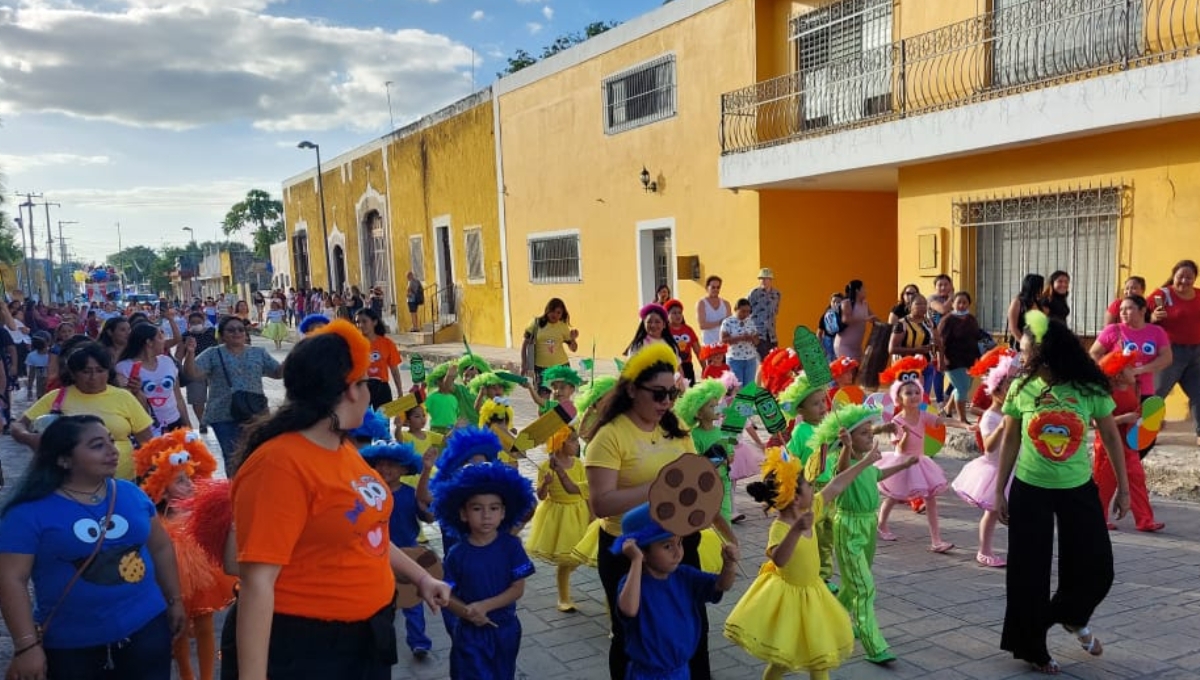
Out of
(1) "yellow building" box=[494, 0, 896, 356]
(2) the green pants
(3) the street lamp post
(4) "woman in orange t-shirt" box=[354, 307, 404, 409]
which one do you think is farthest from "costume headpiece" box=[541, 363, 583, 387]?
(3) the street lamp post

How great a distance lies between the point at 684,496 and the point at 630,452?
0.60 metres

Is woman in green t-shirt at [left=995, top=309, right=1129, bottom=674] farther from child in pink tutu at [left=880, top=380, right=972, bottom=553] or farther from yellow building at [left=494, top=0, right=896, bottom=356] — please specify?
yellow building at [left=494, top=0, right=896, bottom=356]

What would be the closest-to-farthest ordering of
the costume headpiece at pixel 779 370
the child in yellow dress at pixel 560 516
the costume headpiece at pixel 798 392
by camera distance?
the child in yellow dress at pixel 560 516, the costume headpiece at pixel 798 392, the costume headpiece at pixel 779 370

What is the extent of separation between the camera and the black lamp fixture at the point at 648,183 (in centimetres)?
1633

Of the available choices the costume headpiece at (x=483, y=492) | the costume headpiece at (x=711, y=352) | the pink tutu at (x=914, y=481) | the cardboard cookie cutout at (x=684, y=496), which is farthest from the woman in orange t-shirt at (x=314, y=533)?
the costume headpiece at (x=711, y=352)

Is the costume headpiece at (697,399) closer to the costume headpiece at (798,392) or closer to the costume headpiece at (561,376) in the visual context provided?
the costume headpiece at (798,392)

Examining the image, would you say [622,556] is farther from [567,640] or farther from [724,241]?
[724,241]

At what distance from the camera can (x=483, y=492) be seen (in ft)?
12.6

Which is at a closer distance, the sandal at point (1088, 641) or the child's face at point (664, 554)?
the child's face at point (664, 554)

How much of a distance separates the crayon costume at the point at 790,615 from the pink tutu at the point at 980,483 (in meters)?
2.32

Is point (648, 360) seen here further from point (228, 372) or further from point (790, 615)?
point (228, 372)

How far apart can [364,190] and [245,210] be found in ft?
138

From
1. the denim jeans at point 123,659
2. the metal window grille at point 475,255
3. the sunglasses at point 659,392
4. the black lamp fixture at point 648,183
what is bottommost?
the denim jeans at point 123,659


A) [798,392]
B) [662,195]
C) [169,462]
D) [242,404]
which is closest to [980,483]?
[798,392]
